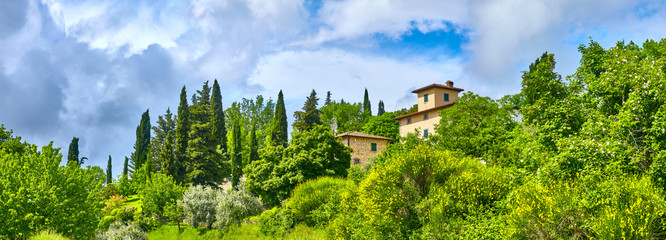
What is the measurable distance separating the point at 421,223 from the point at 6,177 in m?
23.4

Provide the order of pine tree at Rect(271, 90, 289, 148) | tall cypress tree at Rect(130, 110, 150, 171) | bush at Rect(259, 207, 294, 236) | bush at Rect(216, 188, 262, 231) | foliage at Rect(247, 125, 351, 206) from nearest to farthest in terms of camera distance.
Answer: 1. bush at Rect(259, 207, 294, 236)
2. bush at Rect(216, 188, 262, 231)
3. foliage at Rect(247, 125, 351, 206)
4. pine tree at Rect(271, 90, 289, 148)
5. tall cypress tree at Rect(130, 110, 150, 171)

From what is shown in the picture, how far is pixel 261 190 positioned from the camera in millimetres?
43406

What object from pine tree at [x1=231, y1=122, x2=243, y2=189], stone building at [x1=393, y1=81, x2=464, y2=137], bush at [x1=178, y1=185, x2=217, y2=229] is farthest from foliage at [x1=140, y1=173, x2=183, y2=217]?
stone building at [x1=393, y1=81, x2=464, y2=137]

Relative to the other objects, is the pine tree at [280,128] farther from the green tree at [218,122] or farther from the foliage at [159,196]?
the foliage at [159,196]

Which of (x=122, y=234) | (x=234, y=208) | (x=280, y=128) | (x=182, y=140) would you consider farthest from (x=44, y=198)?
(x=280, y=128)

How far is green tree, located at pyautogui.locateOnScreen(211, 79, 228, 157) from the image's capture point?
7050 centimetres

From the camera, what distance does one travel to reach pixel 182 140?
59.1m

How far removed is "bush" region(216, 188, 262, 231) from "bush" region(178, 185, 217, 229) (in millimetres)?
1107

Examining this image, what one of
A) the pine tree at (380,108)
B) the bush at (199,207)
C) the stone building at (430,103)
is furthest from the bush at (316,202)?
the pine tree at (380,108)

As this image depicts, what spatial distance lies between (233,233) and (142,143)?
48.7 m

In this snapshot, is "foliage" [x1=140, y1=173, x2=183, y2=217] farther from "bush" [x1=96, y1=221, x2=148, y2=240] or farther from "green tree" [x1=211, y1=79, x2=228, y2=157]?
"green tree" [x1=211, y1=79, x2=228, y2=157]

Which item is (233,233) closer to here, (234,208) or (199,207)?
(234,208)

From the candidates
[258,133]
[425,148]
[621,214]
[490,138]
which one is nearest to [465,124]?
[490,138]

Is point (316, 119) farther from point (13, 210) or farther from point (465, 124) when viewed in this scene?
point (13, 210)
